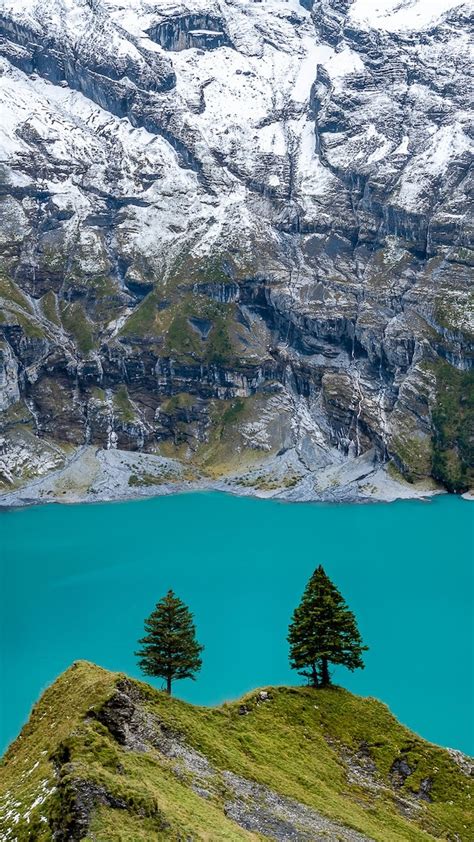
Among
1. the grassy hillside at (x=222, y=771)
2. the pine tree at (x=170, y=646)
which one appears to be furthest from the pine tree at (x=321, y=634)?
the pine tree at (x=170, y=646)

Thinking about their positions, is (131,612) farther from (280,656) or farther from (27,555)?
(27,555)

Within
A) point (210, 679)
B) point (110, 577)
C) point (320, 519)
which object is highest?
point (320, 519)

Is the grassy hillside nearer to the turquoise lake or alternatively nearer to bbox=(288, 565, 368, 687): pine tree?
bbox=(288, 565, 368, 687): pine tree

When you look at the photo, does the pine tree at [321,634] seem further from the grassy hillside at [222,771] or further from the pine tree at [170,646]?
the pine tree at [170,646]

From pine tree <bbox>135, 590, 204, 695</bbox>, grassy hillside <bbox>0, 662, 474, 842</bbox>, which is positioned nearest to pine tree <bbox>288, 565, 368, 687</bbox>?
grassy hillside <bbox>0, 662, 474, 842</bbox>

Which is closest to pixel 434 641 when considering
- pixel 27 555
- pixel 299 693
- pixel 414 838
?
pixel 299 693

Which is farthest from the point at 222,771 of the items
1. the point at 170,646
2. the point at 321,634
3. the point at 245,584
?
the point at 245,584

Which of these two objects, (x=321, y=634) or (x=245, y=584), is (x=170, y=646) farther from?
(x=245, y=584)

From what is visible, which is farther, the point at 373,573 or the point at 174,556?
the point at 174,556
